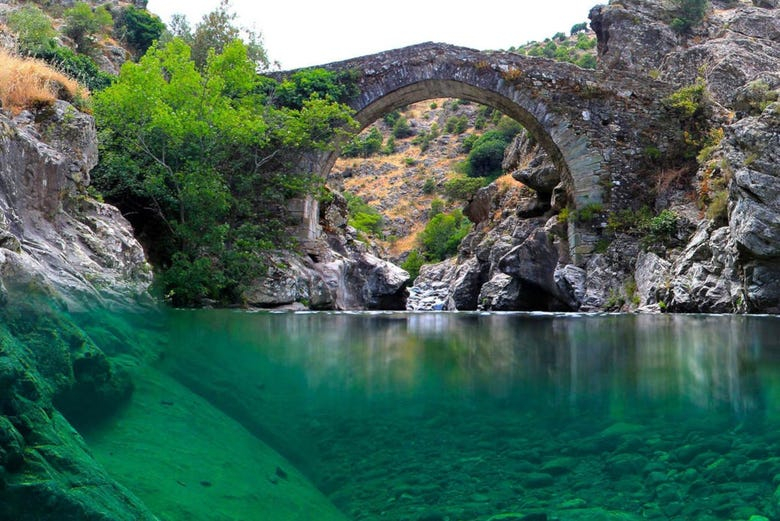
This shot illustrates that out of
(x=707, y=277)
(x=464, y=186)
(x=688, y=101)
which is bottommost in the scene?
(x=707, y=277)

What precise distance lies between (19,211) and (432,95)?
12603mm

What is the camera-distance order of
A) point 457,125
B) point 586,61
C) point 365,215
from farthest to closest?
point 457,125
point 586,61
point 365,215

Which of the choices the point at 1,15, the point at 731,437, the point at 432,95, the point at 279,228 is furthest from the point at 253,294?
the point at 1,15

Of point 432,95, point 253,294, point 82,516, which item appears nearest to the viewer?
point 82,516

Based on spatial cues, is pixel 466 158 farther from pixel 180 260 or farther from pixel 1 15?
pixel 180 260

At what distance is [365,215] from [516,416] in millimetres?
43769

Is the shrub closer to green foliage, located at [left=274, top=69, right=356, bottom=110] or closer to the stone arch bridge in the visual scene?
the stone arch bridge

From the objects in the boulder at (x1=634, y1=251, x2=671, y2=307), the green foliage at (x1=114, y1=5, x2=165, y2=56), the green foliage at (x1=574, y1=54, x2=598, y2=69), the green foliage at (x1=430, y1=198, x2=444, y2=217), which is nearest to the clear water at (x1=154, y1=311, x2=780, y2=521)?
the boulder at (x1=634, y1=251, x2=671, y2=307)

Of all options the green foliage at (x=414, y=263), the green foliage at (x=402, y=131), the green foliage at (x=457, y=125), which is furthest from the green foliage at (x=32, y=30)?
the green foliage at (x=402, y=131)

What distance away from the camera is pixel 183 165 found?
12.3 meters

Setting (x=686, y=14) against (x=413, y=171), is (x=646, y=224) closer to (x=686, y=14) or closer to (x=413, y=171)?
(x=686, y=14)

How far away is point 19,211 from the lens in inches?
255

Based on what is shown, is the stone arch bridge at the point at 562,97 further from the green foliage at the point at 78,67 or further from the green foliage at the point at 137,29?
the green foliage at the point at 137,29

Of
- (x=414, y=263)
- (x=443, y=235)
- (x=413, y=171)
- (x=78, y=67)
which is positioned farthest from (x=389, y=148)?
(x=78, y=67)
